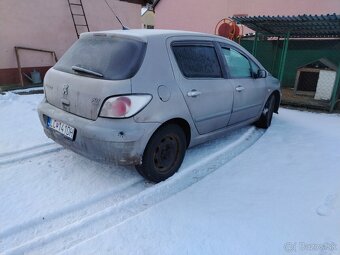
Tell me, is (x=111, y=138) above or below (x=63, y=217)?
above

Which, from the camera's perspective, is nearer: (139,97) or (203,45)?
(139,97)

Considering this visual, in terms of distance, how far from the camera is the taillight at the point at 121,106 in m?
2.77

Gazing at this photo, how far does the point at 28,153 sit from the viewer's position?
388cm

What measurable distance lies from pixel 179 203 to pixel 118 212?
61cm

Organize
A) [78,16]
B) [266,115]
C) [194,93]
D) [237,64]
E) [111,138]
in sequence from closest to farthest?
[111,138], [194,93], [237,64], [266,115], [78,16]

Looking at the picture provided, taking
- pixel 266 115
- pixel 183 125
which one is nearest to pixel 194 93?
pixel 183 125

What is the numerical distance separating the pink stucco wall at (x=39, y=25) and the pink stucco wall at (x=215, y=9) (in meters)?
4.85

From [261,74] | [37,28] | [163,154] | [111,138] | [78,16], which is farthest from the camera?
[78,16]

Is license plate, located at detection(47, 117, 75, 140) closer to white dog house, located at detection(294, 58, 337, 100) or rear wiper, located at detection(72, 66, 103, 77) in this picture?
rear wiper, located at detection(72, 66, 103, 77)

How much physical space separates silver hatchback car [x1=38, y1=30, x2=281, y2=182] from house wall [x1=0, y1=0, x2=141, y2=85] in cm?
542

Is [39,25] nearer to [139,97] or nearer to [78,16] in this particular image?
[78,16]

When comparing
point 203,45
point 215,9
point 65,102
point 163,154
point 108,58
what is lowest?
point 163,154

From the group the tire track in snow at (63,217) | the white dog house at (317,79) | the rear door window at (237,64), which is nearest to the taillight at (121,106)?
the tire track in snow at (63,217)

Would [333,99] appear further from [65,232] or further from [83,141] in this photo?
[65,232]
